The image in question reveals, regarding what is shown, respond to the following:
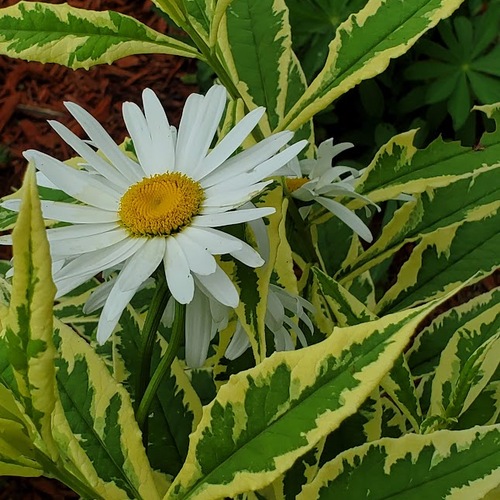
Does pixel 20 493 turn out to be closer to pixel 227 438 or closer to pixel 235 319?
pixel 235 319

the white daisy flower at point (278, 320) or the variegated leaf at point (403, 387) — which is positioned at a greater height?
the white daisy flower at point (278, 320)

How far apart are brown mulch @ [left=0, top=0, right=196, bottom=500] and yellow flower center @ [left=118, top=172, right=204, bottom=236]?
1.20 meters

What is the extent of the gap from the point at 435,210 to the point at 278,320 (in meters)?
0.25

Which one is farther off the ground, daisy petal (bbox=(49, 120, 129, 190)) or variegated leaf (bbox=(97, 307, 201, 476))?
daisy petal (bbox=(49, 120, 129, 190))

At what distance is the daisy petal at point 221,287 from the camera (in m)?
0.45

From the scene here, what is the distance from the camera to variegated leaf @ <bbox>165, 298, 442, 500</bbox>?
1.17 feet

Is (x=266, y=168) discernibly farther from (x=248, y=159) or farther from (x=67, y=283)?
(x=67, y=283)

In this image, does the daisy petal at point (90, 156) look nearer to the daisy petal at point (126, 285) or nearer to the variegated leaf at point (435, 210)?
the daisy petal at point (126, 285)

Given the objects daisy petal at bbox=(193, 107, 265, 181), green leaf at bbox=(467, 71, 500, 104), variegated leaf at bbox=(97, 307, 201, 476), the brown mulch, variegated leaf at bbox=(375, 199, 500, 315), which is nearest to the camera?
daisy petal at bbox=(193, 107, 265, 181)

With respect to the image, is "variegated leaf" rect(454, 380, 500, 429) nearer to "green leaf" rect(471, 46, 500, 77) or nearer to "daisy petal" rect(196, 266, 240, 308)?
"daisy petal" rect(196, 266, 240, 308)

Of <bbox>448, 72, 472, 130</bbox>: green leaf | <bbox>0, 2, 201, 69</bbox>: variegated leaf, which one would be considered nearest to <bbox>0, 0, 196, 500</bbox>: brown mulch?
<bbox>448, 72, 472, 130</bbox>: green leaf

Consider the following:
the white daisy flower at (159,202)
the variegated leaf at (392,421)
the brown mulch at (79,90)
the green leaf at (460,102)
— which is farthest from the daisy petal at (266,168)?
the brown mulch at (79,90)

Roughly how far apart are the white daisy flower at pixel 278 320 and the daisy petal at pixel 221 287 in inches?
3.2

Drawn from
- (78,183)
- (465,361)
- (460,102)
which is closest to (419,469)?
(465,361)
